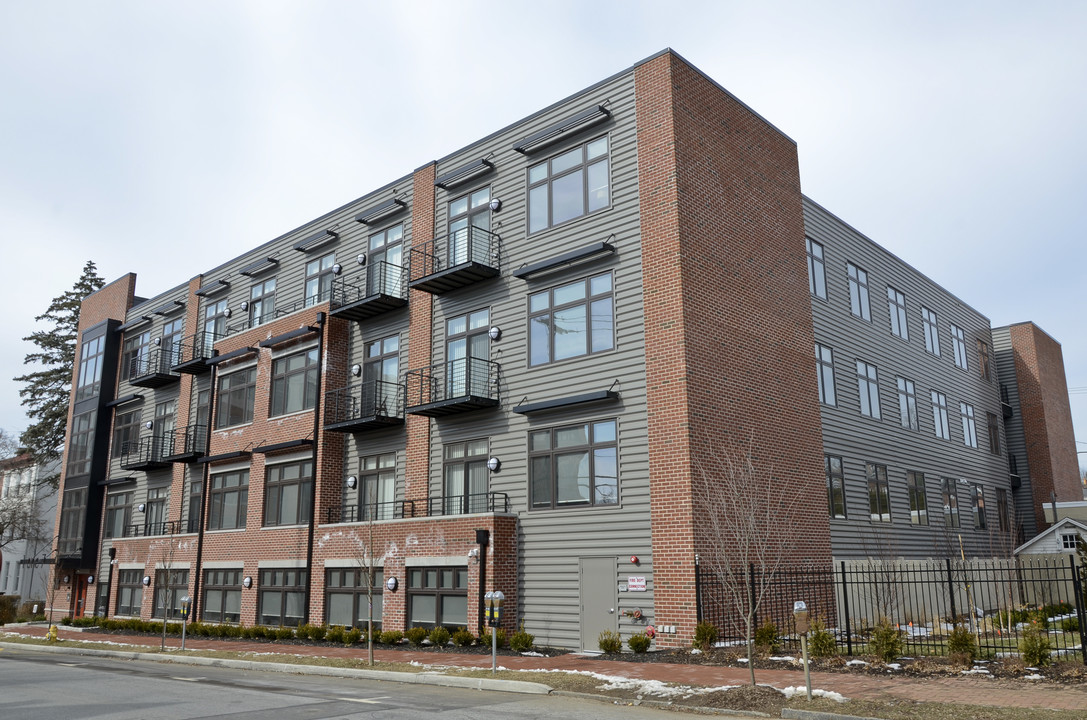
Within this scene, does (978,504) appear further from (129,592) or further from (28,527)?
(28,527)

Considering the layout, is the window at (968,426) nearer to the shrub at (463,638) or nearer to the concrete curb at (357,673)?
the shrub at (463,638)

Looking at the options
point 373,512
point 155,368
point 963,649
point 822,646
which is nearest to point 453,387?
point 373,512

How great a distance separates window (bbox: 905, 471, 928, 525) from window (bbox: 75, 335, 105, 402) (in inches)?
1387

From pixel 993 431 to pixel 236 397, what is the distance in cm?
3237

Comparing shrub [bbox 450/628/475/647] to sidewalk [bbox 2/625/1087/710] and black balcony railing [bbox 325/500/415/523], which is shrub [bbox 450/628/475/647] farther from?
black balcony railing [bbox 325/500/415/523]

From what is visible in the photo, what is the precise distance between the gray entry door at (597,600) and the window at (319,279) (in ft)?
47.5

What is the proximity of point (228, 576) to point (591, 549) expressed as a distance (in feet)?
51.6

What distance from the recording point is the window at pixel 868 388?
91.4 feet

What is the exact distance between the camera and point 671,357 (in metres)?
19.1

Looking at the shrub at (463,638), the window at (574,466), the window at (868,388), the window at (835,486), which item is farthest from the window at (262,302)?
the window at (868,388)

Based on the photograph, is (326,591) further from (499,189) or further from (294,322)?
(499,189)

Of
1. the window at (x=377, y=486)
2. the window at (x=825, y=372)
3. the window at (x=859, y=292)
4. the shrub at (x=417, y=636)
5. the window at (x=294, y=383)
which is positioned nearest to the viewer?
the shrub at (x=417, y=636)

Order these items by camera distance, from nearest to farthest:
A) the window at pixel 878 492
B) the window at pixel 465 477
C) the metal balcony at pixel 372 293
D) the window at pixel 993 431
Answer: the window at pixel 465 477 < the metal balcony at pixel 372 293 < the window at pixel 878 492 < the window at pixel 993 431

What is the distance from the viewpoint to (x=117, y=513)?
37.8 m
